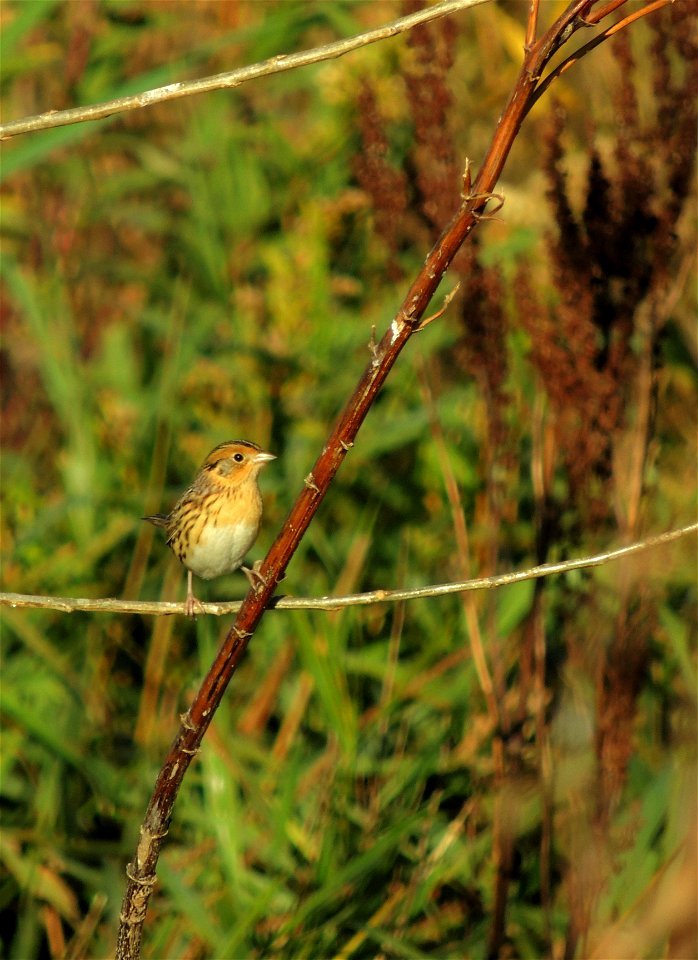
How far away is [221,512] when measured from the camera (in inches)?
128

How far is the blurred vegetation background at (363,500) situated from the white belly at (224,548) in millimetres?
298

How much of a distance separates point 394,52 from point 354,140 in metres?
0.39

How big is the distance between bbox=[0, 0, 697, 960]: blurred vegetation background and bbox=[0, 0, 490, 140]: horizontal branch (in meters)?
1.34

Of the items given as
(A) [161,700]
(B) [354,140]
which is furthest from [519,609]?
(B) [354,140]

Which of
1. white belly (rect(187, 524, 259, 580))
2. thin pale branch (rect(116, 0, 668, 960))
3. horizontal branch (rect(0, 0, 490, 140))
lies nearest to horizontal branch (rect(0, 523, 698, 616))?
thin pale branch (rect(116, 0, 668, 960))

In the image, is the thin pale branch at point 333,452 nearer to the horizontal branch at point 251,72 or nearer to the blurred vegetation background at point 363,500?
the horizontal branch at point 251,72

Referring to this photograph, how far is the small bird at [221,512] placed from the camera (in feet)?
10.5

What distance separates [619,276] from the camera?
3023mm

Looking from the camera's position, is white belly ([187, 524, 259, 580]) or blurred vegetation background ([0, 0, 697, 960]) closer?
blurred vegetation background ([0, 0, 697, 960])

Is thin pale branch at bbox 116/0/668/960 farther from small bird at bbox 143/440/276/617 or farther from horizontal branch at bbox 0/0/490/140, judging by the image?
small bird at bbox 143/440/276/617

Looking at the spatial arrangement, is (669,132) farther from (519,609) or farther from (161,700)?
(161,700)

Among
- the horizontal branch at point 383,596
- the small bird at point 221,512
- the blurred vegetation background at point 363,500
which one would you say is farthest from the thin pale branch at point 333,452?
the small bird at point 221,512

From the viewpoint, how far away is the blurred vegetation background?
119 inches

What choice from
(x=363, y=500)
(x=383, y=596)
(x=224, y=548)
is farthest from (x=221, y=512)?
(x=383, y=596)
